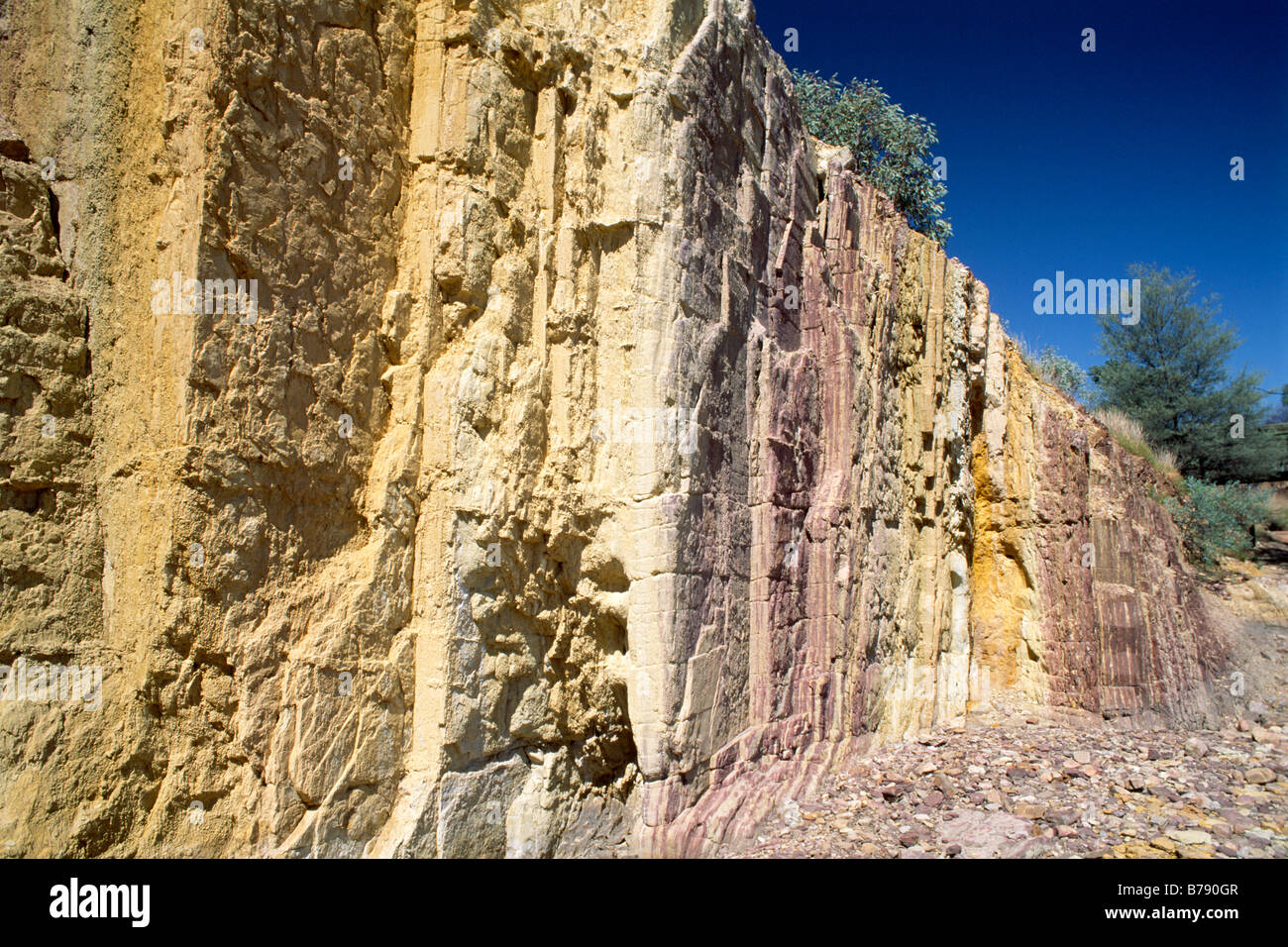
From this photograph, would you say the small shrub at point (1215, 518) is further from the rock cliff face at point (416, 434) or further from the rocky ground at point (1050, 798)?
the rock cliff face at point (416, 434)

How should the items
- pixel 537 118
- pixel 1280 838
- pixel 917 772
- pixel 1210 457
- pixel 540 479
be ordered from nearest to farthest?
pixel 540 479 → pixel 537 118 → pixel 1280 838 → pixel 917 772 → pixel 1210 457

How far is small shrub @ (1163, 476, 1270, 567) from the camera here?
15.0m

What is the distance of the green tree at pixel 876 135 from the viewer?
41.9ft

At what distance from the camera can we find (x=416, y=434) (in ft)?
14.8

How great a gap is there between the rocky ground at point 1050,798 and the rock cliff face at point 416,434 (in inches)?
18.9

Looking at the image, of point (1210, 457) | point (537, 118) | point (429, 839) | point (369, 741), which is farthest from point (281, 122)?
point (1210, 457)

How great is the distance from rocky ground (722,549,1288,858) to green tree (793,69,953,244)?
8359mm

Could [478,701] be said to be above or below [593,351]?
below

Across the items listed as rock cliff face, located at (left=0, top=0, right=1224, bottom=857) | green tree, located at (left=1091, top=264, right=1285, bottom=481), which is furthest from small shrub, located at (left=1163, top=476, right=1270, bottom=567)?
rock cliff face, located at (left=0, top=0, right=1224, bottom=857)

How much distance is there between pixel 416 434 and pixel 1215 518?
55.3ft

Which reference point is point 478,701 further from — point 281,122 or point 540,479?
point 281,122

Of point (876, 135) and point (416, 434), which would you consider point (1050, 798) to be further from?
point (876, 135)

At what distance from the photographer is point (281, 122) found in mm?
3984

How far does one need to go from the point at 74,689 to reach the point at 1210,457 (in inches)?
925
